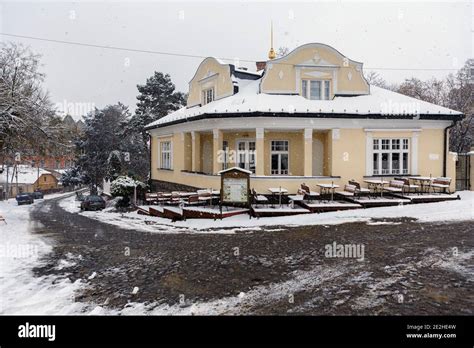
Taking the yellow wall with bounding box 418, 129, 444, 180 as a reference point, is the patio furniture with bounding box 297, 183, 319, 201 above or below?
below

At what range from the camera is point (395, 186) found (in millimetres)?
17312

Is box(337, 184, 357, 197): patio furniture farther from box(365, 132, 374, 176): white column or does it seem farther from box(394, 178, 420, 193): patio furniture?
box(394, 178, 420, 193): patio furniture

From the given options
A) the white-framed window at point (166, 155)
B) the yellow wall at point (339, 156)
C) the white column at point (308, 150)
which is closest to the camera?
the yellow wall at point (339, 156)

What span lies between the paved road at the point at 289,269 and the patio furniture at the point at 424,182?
595cm

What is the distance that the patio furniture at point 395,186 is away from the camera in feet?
54.3

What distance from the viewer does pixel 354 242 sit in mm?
9680

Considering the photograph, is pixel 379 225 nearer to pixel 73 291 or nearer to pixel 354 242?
pixel 354 242

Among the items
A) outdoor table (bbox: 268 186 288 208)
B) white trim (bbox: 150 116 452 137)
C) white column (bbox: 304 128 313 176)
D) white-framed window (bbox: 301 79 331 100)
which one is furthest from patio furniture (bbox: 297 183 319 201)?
white-framed window (bbox: 301 79 331 100)

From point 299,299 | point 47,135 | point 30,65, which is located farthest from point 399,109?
point 30,65

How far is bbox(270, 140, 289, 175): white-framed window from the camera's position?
63.0ft

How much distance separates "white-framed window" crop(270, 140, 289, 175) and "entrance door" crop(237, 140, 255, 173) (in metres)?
1.09
